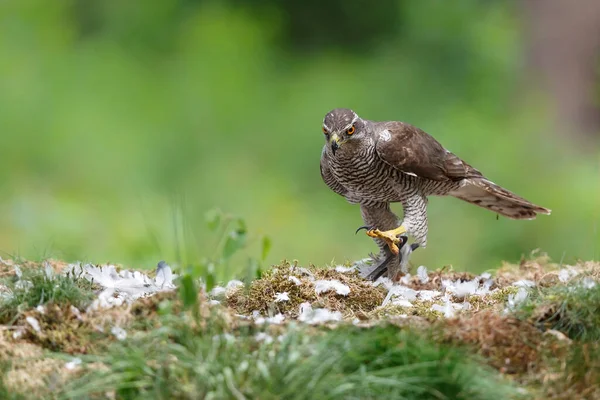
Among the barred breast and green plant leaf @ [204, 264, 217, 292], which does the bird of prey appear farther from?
green plant leaf @ [204, 264, 217, 292]

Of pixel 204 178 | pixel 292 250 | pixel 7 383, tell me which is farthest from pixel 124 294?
pixel 204 178

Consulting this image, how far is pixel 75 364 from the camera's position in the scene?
412 centimetres

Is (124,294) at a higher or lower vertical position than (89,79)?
lower

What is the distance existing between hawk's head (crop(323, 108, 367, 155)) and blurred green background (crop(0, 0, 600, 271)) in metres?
3.14

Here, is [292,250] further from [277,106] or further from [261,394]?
[261,394]

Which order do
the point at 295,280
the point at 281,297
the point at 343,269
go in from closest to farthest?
the point at 281,297, the point at 295,280, the point at 343,269

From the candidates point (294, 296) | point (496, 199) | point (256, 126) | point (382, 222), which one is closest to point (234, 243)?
point (294, 296)

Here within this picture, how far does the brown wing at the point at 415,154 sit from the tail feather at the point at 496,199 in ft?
0.83

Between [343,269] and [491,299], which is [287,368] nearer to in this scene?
[491,299]

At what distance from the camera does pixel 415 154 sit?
6.46m

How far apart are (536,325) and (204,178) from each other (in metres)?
7.61

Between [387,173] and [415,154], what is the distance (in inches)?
9.2

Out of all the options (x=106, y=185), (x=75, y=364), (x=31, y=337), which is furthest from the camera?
(x=106, y=185)

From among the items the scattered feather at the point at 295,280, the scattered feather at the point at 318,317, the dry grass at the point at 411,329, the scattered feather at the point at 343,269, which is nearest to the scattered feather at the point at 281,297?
the scattered feather at the point at 295,280
